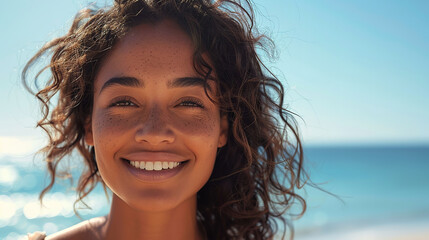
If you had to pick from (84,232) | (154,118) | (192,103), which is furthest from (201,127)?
(84,232)

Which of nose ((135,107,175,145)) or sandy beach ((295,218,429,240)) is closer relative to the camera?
nose ((135,107,175,145))

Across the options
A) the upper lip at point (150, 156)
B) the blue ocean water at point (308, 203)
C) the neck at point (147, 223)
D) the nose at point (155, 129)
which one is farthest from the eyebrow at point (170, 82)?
the blue ocean water at point (308, 203)

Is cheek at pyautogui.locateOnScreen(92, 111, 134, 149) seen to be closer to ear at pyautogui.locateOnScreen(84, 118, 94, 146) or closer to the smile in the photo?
the smile

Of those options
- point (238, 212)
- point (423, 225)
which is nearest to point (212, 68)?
Answer: point (238, 212)

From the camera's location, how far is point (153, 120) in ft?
6.31

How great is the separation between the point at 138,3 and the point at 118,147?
2.19ft

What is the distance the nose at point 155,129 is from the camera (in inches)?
74.7

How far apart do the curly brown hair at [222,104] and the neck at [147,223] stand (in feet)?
1.17

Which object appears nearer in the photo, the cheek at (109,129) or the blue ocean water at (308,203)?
the cheek at (109,129)

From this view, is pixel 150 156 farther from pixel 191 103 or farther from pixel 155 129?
pixel 191 103

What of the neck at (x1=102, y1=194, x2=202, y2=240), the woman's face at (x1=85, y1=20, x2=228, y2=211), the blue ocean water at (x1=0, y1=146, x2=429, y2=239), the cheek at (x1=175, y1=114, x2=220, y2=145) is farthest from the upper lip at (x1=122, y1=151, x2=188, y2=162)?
the blue ocean water at (x1=0, y1=146, x2=429, y2=239)

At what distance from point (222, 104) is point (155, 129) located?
40cm

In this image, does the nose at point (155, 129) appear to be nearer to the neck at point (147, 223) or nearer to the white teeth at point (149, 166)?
the white teeth at point (149, 166)

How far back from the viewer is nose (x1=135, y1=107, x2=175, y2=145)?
190 centimetres
